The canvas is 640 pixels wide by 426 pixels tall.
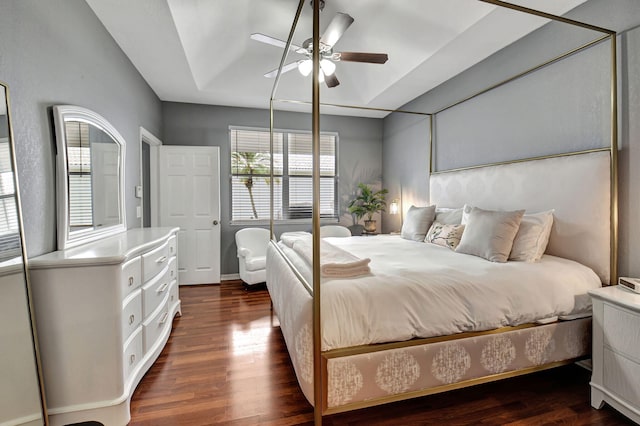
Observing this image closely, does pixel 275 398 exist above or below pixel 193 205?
below

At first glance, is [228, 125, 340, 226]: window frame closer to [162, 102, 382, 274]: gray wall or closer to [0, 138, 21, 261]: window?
[162, 102, 382, 274]: gray wall

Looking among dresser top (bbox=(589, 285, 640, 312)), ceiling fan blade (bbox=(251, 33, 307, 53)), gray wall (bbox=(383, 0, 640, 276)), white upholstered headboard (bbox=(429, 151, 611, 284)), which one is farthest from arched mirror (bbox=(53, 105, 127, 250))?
gray wall (bbox=(383, 0, 640, 276))

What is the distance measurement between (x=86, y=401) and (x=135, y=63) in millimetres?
3111

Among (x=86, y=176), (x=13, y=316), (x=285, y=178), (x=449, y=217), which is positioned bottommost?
(x=13, y=316)

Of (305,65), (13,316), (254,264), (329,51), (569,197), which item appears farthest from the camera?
(254,264)

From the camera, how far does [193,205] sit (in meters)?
4.41

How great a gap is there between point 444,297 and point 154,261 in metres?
2.08

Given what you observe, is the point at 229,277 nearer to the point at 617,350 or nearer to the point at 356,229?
the point at 356,229

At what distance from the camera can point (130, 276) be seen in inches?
74.6

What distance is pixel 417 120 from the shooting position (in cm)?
436

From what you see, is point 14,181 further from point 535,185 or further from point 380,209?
point 380,209

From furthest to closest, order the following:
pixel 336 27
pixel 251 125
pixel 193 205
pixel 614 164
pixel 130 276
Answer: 1. pixel 251 125
2. pixel 193 205
3. pixel 336 27
4. pixel 614 164
5. pixel 130 276

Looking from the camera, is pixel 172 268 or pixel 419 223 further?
pixel 419 223

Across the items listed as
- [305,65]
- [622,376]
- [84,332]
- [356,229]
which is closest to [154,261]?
[84,332]
